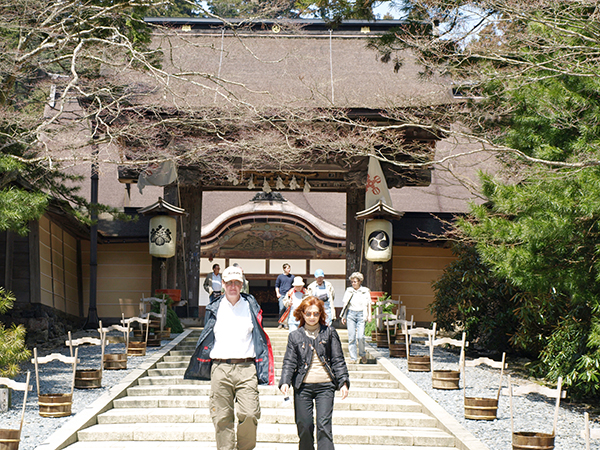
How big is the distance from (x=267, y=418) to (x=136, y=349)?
3698mm

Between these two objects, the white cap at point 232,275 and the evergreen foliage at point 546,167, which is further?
the evergreen foliage at point 546,167

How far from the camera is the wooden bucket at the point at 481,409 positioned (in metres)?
6.91

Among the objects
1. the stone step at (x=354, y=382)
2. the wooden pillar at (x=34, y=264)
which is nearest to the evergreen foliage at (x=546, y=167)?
the stone step at (x=354, y=382)

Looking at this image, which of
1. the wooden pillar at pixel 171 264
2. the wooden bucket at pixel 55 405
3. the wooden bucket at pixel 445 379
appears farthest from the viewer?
the wooden pillar at pixel 171 264

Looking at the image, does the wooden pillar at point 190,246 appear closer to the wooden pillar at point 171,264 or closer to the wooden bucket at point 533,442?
the wooden pillar at point 171,264

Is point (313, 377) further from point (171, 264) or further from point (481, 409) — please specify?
point (171, 264)

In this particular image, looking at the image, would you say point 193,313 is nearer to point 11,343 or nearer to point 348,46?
point 11,343

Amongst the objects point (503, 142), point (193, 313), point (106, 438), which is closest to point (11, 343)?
point (106, 438)

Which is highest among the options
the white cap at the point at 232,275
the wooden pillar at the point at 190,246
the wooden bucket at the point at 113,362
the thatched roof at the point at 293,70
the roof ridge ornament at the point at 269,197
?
the thatched roof at the point at 293,70

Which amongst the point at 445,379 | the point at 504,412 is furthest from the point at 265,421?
the point at 504,412

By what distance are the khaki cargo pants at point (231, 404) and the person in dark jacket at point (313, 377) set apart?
0.84 ft

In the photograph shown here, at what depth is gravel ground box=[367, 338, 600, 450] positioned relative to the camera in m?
6.34

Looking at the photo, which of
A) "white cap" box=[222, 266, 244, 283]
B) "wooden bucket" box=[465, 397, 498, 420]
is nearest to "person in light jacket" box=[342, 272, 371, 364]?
"wooden bucket" box=[465, 397, 498, 420]

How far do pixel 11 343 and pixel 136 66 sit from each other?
15.8 feet
